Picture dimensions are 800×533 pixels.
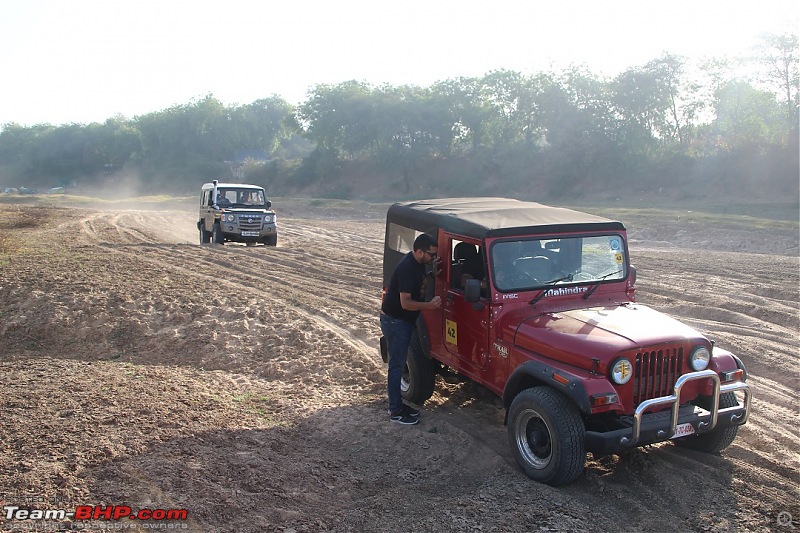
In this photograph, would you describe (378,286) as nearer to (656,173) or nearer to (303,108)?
(656,173)

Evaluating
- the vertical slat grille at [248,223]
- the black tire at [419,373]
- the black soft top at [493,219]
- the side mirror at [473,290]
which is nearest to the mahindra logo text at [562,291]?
the black soft top at [493,219]

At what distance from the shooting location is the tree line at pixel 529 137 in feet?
151

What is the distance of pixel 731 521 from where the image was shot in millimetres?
4758

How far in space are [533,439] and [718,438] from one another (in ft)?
5.22

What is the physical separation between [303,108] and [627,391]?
66256mm

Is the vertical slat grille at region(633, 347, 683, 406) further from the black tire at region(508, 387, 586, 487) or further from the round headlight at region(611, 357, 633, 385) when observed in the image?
the black tire at region(508, 387, 586, 487)

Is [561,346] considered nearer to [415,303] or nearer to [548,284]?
[548,284]

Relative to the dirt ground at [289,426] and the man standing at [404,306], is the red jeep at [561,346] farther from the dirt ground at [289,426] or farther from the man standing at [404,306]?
the dirt ground at [289,426]

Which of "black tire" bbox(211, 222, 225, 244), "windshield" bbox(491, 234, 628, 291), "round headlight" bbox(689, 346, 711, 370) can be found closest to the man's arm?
"windshield" bbox(491, 234, 628, 291)

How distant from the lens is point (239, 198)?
68.3ft

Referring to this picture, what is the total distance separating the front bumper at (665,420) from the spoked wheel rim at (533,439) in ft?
1.27

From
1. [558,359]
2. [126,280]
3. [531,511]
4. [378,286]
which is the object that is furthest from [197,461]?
[378,286]

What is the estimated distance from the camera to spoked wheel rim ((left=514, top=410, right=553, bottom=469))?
5223mm

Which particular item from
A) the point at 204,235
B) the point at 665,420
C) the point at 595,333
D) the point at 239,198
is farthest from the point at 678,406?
the point at 204,235
